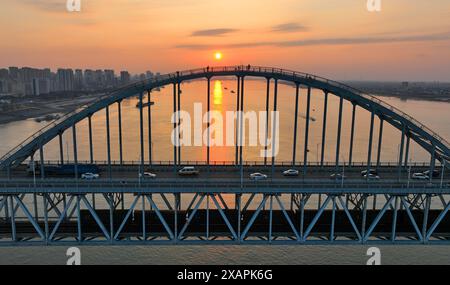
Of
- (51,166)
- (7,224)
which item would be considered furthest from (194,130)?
(7,224)

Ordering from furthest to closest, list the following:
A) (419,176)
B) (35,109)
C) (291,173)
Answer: (35,109) → (291,173) → (419,176)

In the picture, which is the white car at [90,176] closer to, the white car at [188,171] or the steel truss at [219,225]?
the steel truss at [219,225]

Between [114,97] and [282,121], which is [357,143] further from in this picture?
[114,97]

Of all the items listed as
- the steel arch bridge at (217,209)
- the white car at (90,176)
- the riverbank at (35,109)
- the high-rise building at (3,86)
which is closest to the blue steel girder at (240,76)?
the steel arch bridge at (217,209)

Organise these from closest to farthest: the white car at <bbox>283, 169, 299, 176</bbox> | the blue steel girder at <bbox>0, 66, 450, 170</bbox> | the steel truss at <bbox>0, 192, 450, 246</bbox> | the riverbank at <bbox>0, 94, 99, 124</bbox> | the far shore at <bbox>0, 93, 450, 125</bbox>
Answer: the steel truss at <bbox>0, 192, 450, 246</bbox>, the blue steel girder at <bbox>0, 66, 450, 170</bbox>, the white car at <bbox>283, 169, 299, 176</bbox>, the far shore at <bbox>0, 93, 450, 125</bbox>, the riverbank at <bbox>0, 94, 99, 124</bbox>

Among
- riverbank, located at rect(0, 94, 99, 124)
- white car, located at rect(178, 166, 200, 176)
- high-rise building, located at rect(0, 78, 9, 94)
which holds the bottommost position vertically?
white car, located at rect(178, 166, 200, 176)

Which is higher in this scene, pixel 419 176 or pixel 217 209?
pixel 419 176

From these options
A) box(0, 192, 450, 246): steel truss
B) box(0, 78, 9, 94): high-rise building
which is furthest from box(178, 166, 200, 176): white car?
box(0, 78, 9, 94): high-rise building

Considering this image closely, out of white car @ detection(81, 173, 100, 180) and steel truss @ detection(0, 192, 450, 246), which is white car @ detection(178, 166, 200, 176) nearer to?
steel truss @ detection(0, 192, 450, 246)

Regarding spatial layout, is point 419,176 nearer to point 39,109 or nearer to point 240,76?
point 240,76

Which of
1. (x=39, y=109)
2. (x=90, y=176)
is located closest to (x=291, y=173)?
(x=90, y=176)
